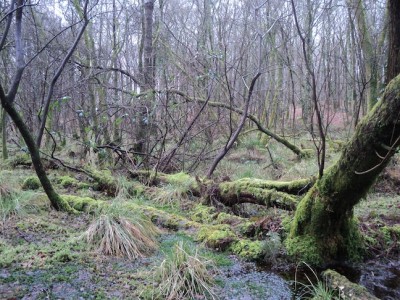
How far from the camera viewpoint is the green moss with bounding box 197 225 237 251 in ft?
14.1

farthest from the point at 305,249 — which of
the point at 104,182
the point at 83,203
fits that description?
the point at 104,182

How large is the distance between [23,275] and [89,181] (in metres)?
4.43

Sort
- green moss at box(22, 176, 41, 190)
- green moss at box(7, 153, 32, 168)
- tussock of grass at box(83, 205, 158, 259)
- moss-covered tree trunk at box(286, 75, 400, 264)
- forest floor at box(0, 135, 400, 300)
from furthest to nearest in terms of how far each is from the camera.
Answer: green moss at box(7, 153, 32, 168), green moss at box(22, 176, 41, 190), tussock of grass at box(83, 205, 158, 259), forest floor at box(0, 135, 400, 300), moss-covered tree trunk at box(286, 75, 400, 264)

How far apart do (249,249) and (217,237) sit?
0.44 meters

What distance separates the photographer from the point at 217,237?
4.39 m

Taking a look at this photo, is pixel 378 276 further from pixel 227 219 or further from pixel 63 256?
pixel 63 256

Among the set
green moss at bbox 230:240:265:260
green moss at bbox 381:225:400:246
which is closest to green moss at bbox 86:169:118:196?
green moss at bbox 230:240:265:260

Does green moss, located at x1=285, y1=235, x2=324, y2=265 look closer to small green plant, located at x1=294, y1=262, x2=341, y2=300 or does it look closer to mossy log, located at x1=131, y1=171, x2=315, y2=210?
small green plant, located at x1=294, y1=262, x2=341, y2=300

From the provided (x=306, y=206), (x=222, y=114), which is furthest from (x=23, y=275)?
(x=222, y=114)

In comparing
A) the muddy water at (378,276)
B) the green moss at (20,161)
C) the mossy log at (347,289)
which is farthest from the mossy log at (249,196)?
the green moss at (20,161)

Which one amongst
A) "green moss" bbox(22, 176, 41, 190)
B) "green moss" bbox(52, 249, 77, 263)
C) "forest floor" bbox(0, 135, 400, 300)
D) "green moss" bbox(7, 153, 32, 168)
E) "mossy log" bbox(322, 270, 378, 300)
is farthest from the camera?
"green moss" bbox(7, 153, 32, 168)

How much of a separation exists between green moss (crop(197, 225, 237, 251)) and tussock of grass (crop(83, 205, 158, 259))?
24.0 inches

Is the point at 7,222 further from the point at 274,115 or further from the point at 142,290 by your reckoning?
the point at 274,115

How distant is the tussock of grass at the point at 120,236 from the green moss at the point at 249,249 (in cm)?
94
